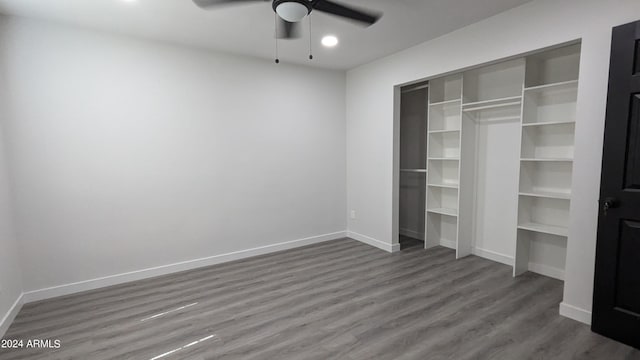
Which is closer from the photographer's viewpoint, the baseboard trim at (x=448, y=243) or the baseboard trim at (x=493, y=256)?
the baseboard trim at (x=493, y=256)

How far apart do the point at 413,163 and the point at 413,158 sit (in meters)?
0.08

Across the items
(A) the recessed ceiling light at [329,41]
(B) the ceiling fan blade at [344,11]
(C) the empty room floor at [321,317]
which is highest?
(A) the recessed ceiling light at [329,41]

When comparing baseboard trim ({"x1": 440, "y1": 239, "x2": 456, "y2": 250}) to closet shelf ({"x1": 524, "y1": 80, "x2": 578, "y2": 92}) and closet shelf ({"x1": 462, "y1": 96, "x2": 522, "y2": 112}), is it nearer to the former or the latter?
closet shelf ({"x1": 462, "y1": 96, "x2": 522, "y2": 112})

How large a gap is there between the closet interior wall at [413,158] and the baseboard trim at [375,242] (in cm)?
84

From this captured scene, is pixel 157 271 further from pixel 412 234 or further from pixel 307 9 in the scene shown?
pixel 412 234

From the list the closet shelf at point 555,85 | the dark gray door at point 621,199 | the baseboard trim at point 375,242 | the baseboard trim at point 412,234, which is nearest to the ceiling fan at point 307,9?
the dark gray door at point 621,199

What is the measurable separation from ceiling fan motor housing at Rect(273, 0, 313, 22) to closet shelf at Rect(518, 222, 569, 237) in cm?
307

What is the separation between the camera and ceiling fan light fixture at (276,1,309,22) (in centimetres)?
204

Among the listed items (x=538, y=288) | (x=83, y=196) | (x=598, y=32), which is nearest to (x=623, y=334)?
(x=538, y=288)

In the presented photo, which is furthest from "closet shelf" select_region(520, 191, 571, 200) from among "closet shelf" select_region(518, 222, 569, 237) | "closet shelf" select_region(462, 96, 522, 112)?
"closet shelf" select_region(462, 96, 522, 112)

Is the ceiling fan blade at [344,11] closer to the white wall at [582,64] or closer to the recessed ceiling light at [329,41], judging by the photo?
the recessed ceiling light at [329,41]

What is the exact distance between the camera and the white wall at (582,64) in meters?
2.26

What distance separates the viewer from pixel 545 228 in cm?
319

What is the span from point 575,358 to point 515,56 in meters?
2.45
